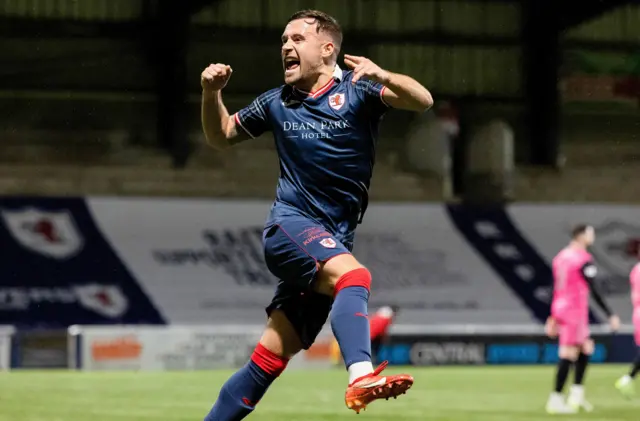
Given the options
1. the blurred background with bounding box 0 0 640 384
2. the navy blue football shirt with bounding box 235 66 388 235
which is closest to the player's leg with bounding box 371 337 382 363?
the blurred background with bounding box 0 0 640 384

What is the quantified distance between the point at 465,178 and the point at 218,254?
6.05 meters

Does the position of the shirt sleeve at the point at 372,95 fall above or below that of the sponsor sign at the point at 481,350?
above

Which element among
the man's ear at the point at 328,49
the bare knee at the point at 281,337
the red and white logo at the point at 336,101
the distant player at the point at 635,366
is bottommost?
the distant player at the point at 635,366

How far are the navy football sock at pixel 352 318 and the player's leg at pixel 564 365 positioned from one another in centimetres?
713

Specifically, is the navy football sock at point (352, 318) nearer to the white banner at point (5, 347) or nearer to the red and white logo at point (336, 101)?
the red and white logo at point (336, 101)

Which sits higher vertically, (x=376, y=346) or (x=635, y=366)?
(x=635, y=366)

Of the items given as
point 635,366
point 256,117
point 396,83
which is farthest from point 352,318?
point 635,366

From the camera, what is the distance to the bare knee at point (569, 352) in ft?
43.2

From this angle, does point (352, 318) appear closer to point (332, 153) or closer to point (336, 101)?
A: point (332, 153)

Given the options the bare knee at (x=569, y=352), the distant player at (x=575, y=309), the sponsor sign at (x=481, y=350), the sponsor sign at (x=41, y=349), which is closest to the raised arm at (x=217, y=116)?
the distant player at (x=575, y=309)

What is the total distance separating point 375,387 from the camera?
525 centimetres

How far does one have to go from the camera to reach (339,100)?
19.6ft

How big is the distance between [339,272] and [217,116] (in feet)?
3.77

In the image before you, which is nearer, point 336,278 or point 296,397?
point 336,278
